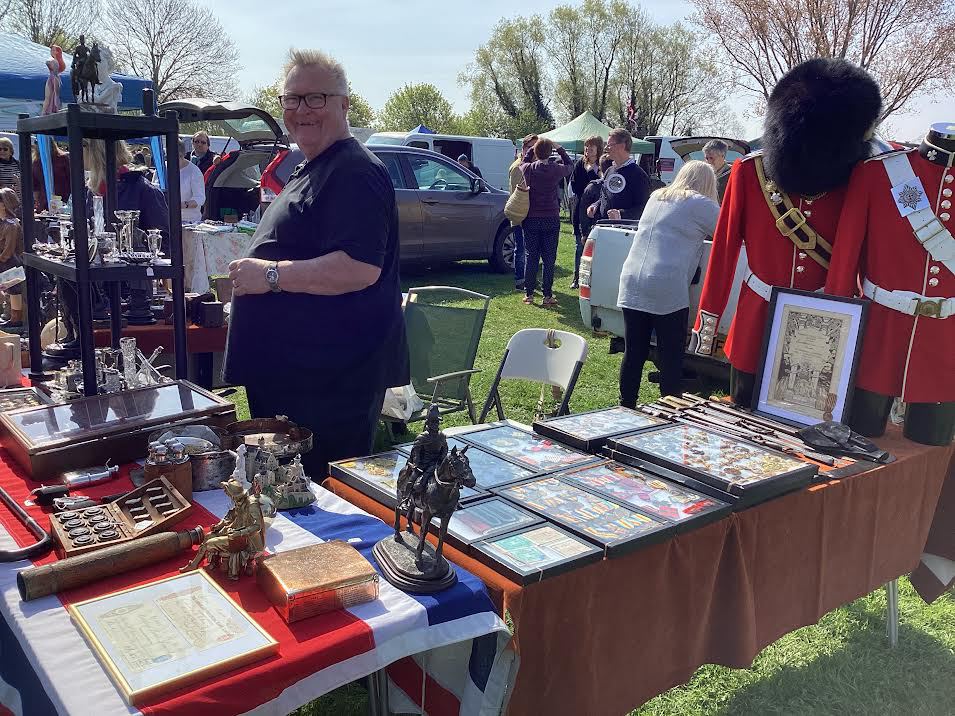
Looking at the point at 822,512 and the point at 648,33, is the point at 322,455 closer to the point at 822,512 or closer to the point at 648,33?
the point at 822,512

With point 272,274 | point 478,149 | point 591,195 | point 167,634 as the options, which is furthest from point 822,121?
point 478,149

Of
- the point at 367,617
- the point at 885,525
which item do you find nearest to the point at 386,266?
the point at 367,617

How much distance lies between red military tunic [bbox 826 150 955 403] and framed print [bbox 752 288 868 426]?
0.09 m

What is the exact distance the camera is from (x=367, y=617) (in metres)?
1.39

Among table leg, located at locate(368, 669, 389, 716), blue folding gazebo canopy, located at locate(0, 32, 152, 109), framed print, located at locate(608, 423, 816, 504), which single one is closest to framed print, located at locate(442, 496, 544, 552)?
table leg, located at locate(368, 669, 389, 716)

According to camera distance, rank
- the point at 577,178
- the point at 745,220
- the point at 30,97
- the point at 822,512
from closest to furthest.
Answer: the point at 822,512, the point at 745,220, the point at 30,97, the point at 577,178

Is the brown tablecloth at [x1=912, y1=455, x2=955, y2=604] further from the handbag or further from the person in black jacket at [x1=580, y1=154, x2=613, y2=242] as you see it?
the handbag

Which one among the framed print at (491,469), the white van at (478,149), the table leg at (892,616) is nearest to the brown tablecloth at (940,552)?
the table leg at (892,616)

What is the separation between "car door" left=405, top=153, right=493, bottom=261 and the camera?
9.79 meters

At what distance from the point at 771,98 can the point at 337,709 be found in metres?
2.61

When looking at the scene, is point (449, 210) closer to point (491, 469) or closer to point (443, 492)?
point (491, 469)

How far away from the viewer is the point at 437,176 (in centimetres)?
1013

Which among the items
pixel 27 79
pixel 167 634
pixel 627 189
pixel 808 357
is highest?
pixel 27 79

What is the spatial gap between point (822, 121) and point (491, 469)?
1654 millimetres
